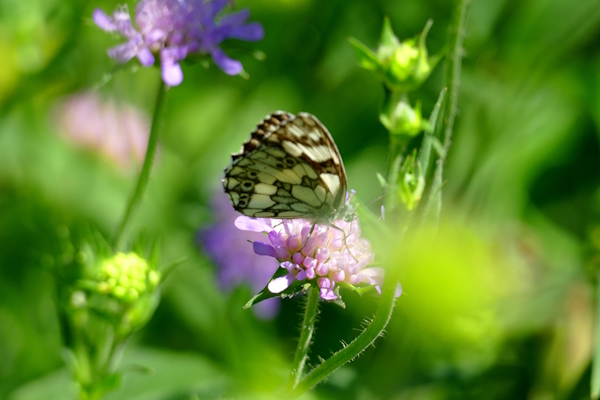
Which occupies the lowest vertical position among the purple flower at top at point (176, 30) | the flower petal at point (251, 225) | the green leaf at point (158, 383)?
the green leaf at point (158, 383)

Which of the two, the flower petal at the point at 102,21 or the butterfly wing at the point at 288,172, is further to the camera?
the flower petal at the point at 102,21

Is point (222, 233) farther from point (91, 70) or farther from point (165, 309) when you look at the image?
point (91, 70)

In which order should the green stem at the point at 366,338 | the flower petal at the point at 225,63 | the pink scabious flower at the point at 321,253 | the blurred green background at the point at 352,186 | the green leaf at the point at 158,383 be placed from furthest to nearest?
the blurred green background at the point at 352,186, the green leaf at the point at 158,383, the flower petal at the point at 225,63, the pink scabious flower at the point at 321,253, the green stem at the point at 366,338

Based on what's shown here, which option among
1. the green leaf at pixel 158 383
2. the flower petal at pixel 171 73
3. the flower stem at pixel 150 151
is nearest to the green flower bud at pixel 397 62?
the flower petal at pixel 171 73

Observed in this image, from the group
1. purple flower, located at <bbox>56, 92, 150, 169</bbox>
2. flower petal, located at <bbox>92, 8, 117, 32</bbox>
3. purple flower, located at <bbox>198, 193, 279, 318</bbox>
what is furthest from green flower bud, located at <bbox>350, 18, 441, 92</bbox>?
purple flower, located at <bbox>56, 92, 150, 169</bbox>

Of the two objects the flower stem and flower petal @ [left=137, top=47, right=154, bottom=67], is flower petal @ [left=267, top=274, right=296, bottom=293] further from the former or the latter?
flower petal @ [left=137, top=47, right=154, bottom=67]

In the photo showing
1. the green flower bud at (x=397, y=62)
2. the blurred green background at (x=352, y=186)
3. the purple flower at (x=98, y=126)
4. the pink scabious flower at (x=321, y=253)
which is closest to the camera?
the pink scabious flower at (x=321, y=253)

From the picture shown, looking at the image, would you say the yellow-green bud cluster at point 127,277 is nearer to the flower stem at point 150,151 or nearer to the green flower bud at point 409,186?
the flower stem at point 150,151
